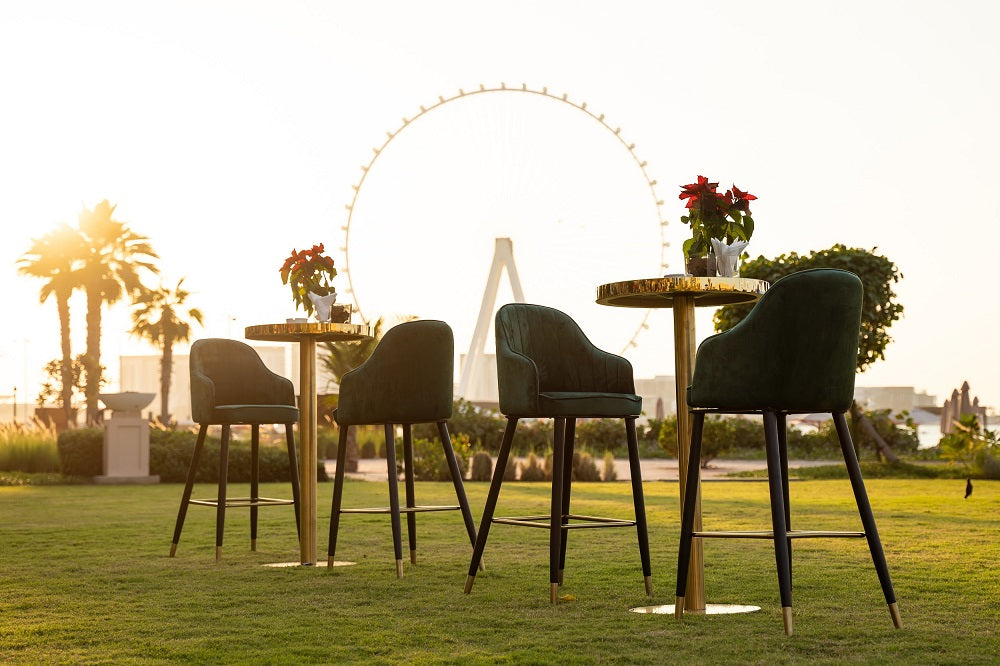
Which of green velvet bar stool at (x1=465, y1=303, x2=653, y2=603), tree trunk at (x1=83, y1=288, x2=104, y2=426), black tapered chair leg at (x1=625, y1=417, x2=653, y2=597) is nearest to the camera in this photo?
green velvet bar stool at (x1=465, y1=303, x2=653, y2=603)

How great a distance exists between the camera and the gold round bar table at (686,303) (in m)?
3.96

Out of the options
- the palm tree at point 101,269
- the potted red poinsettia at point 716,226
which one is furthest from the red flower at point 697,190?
the palm tree at point 101,269

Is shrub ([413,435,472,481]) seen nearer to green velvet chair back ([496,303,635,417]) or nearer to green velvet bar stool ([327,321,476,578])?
green velvet bar stool ([327,321,476,578])

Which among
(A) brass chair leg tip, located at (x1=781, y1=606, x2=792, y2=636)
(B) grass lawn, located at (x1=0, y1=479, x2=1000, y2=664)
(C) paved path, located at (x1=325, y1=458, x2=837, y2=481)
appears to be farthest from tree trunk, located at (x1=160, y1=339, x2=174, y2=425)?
(A) brass chair leg tip, located at (x1=781, y1=606, x2=792, y2=636)

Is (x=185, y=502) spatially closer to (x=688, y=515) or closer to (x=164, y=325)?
(x=688, y=515)

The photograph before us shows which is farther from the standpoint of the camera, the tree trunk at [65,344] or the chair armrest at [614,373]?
the tree trunk at [65,344]

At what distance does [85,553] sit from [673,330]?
325 cm

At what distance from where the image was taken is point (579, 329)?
4805 millimetres

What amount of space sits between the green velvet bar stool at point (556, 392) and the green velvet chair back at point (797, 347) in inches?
19.9

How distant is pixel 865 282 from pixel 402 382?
37.4 ft

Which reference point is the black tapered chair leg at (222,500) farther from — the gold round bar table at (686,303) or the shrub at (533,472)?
the shrub at (533,472)

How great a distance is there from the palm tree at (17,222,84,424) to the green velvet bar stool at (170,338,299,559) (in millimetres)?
31053

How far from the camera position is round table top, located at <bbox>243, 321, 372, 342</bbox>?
213 inches

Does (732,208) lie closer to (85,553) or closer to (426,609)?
(426,609)
